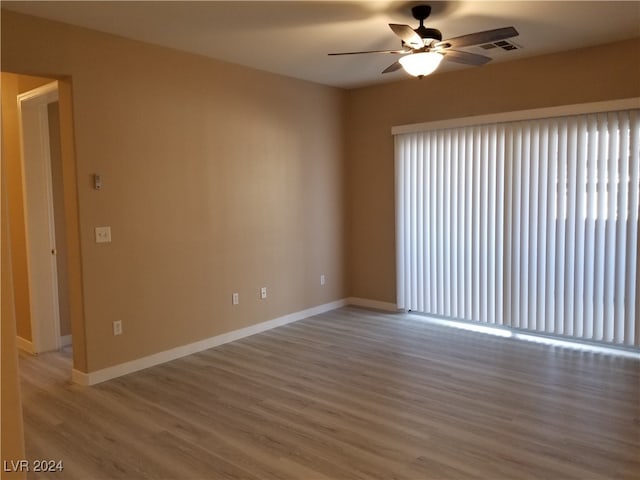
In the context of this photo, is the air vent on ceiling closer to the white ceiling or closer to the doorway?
the white ceiling

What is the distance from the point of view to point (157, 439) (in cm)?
308

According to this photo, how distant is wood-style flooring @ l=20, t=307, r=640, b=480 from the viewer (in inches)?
108

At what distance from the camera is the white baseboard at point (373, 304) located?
6.13 metres

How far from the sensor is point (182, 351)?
15.1 feet

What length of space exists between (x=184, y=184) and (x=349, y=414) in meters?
2.51

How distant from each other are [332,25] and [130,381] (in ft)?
10.5

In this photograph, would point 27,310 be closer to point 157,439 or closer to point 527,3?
point 157,439

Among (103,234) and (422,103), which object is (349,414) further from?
(422,103)

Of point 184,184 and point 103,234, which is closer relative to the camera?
point 103,234

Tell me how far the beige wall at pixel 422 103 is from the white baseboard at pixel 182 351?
2.91 feet

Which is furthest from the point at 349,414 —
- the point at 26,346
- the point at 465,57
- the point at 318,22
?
the point at 26,346

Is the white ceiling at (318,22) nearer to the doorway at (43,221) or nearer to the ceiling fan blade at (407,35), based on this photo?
the ceiling fan blade at (407,35)

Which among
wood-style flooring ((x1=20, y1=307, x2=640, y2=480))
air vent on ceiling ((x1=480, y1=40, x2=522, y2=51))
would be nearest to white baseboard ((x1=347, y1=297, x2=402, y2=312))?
wood-style flooring ((x1=20, y1=307, x2=640, y2=480))

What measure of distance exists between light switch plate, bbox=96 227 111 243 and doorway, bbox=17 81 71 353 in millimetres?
Answer: 1242
